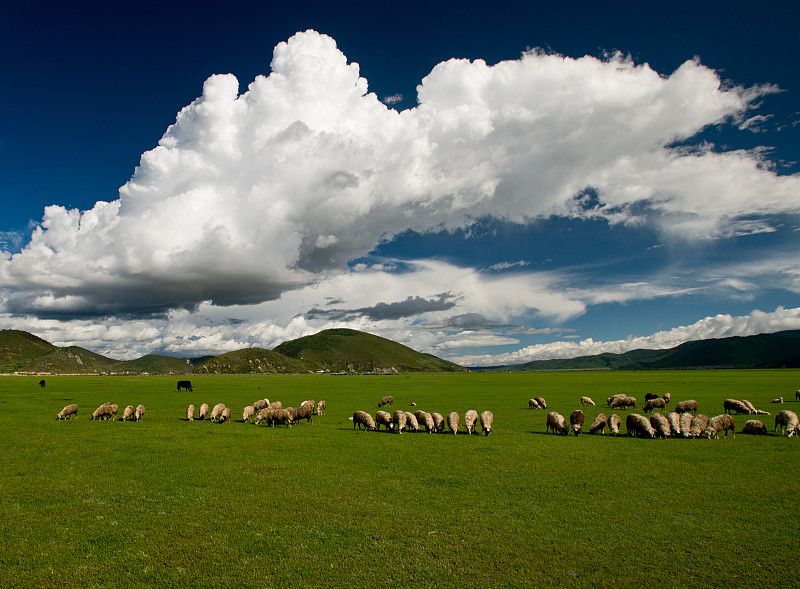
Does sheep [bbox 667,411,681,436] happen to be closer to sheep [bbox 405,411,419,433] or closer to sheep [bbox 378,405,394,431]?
sheep [bbox 405,411,419,433]

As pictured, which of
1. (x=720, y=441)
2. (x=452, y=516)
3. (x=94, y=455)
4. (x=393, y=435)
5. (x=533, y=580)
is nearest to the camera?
(x=533, y=580)

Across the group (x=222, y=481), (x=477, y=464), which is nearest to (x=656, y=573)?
(x=477, y=464)

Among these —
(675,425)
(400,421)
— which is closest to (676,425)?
(675,425)

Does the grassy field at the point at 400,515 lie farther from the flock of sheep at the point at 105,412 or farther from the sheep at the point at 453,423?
the flock of sheep at the point at 105,412

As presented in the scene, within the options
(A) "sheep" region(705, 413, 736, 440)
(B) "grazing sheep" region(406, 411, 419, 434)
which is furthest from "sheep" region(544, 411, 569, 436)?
(B) "grazing sheep" region(406, 411, 419, 434)

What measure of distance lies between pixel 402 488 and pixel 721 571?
24.9 ft

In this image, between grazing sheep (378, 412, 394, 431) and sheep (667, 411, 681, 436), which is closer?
sheep (667, 411, 681, 436)

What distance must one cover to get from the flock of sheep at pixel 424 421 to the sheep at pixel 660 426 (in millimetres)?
8230

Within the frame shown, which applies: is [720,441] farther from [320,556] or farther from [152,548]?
[152,548]

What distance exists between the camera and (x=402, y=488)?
41.0ft

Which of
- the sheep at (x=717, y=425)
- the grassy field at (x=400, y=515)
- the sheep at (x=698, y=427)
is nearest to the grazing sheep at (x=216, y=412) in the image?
the grassy field at (x=400, y=515)

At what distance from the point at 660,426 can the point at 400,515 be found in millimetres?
16846

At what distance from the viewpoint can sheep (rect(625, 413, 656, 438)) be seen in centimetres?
2098

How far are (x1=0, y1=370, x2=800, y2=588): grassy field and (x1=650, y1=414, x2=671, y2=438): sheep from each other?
79.9 inches
